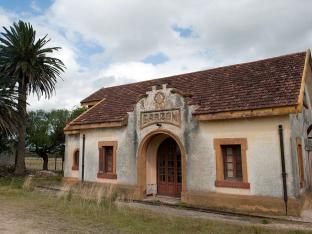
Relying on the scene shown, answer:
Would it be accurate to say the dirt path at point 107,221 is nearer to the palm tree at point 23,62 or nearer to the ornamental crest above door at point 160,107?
the ornamental crest above door at point 160,107

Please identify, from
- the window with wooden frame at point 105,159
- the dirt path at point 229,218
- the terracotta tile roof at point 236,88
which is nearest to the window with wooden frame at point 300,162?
the terracotta tile roof at point 236,88

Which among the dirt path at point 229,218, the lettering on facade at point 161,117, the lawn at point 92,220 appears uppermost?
the lettering on facade at point 161,117

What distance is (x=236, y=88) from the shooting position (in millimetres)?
13883

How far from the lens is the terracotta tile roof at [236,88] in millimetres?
12129

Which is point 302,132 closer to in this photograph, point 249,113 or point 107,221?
point 249,113

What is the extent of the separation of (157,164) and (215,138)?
414 centimetres

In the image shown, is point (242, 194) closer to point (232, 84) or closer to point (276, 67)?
point (232, 84)

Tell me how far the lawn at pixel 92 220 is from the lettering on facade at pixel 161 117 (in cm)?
434

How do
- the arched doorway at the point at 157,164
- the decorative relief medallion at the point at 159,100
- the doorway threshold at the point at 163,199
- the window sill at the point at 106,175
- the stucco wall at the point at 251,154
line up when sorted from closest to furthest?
the stucco wall at the point at 251,154 → the doorway threshold at the point at 163,199 → the decorative relief medallion at the point at 159,100 → the arched doorway at the point at 157,164 → the window sill at the point at 106,175

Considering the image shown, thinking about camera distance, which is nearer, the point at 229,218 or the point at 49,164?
the point at 229,218

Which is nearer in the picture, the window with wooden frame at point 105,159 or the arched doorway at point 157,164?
the arched doorway at point 157,164

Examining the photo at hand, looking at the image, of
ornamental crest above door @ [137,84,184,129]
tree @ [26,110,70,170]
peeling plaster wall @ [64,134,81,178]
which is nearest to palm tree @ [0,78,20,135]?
peeling plaster wall @ [64,134,81,178]

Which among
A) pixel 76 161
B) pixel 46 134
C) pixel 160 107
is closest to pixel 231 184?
pixel 160 107

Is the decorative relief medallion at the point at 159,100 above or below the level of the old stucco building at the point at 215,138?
above
